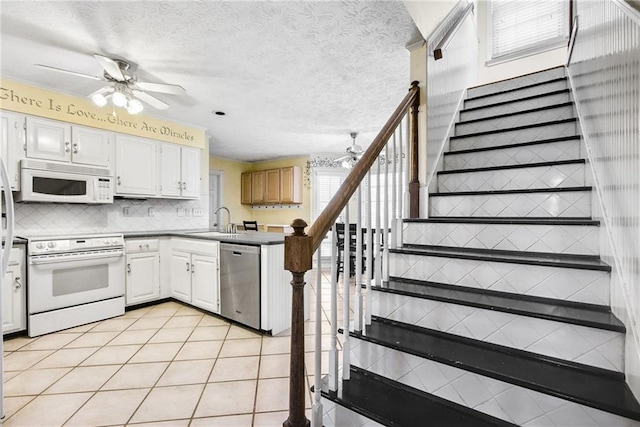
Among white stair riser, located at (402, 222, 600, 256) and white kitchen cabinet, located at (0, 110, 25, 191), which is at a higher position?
white kitchen cabinet, located at (0, 110, 25, 191)

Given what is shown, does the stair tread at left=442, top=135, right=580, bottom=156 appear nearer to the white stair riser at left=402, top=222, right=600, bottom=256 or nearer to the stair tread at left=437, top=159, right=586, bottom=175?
the stair tread at left=437, top=159, right=586, bottom=175

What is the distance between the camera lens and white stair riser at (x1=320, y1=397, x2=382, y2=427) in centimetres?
125

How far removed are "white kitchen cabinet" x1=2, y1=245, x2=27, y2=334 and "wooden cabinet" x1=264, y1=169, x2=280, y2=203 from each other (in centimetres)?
445

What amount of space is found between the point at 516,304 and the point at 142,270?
374 centimetres

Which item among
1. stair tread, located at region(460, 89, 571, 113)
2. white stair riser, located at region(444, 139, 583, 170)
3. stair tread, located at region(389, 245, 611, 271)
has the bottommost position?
stair tread, located at region(389, 245, 611, 271)

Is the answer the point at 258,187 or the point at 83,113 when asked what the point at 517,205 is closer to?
the point at 83,113

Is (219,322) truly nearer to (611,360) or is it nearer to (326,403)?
(326,403)

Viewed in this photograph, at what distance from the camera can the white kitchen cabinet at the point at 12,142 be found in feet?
9.50

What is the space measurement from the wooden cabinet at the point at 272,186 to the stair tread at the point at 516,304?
5298mm

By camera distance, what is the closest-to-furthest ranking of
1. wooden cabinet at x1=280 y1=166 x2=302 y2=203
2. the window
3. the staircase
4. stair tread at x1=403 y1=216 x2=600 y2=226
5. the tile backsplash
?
the staircase
stair tread at x1=403 y1=216 x2=600 y2=226
the tile backsplash
the window
wooden cabinet at x1=280 y1=166 x2=302 y2=203

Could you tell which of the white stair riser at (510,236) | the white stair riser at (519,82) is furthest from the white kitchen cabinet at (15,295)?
the white stair riser at (519,82)

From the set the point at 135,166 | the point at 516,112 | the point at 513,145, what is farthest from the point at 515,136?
the point at 135,166

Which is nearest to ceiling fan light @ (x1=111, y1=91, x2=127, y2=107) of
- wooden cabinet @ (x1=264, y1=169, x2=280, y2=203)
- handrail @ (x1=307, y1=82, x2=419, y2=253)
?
handrail @ (x1=307, y1=82, x2=419, y2=253)

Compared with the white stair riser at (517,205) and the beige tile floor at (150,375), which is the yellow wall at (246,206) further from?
the white stair riser at (517,205)
